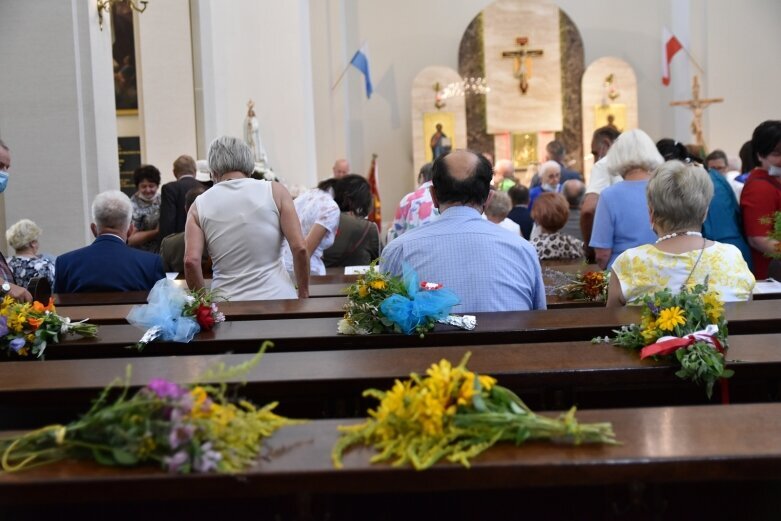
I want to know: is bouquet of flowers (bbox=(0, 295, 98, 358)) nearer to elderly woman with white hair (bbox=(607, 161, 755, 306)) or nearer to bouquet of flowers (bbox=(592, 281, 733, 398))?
bouquet of flowers (bbox=(592, 281, 733, 398))

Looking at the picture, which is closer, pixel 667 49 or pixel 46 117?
pixel 46 117

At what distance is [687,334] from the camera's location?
302cm

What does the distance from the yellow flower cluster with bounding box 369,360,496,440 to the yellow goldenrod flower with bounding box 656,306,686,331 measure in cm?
105

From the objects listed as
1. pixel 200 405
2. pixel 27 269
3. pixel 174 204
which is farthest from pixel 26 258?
pixel 200 405

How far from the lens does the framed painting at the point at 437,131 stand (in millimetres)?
19578

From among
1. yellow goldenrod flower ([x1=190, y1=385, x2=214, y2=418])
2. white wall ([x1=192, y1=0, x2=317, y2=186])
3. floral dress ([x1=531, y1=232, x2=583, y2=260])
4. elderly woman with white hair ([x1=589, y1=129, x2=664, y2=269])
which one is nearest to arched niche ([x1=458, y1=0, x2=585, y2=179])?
white wall ([x1=192, y1=0, x2=317, y2=186])

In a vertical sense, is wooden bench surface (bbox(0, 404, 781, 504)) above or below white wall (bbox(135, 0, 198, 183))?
below

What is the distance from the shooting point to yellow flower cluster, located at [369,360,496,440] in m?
2.07

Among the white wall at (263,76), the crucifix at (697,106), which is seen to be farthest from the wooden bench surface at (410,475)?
the crucifix at (697,106)

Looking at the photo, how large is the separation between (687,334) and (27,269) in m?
4.64

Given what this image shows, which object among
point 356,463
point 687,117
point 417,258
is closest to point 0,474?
point 356,463

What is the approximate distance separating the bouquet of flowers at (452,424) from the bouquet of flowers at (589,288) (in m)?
2.74

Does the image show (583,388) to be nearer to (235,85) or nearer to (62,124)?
(62,124)

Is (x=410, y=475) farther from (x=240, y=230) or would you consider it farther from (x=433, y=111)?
(x=433, y=111)
